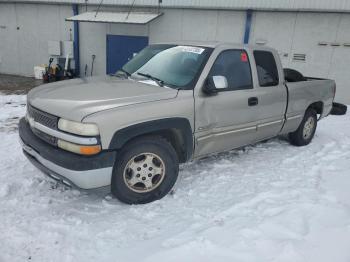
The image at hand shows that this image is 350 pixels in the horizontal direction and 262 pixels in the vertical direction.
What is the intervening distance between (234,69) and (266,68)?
2.55 ft

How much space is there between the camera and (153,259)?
2.61 metres

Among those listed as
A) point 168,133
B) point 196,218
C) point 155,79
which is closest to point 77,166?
point 168,133

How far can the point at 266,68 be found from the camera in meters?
4.73

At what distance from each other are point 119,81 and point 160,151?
3.63 feet

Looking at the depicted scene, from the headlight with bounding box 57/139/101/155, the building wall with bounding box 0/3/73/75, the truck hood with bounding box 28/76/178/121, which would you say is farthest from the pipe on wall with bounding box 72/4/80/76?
the headlight with bounding box 57/139/101/155

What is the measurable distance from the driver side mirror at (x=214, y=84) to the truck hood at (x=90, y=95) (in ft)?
1.36

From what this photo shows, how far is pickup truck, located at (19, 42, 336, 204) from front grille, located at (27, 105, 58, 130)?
0.01 meters

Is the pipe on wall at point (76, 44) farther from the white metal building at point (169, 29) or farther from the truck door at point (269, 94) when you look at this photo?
the truck door at point (269, 94)

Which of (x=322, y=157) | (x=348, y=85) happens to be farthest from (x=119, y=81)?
(x=348, y=85)

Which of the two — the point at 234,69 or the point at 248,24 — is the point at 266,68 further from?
the point at 248,24

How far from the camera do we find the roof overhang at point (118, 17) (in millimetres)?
11194

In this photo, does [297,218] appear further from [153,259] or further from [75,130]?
[75,130]

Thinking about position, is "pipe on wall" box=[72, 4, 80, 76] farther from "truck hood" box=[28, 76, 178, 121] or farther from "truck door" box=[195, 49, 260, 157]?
"truck door" box=[195, 49, 260, 157]

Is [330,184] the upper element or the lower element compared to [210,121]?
lower
